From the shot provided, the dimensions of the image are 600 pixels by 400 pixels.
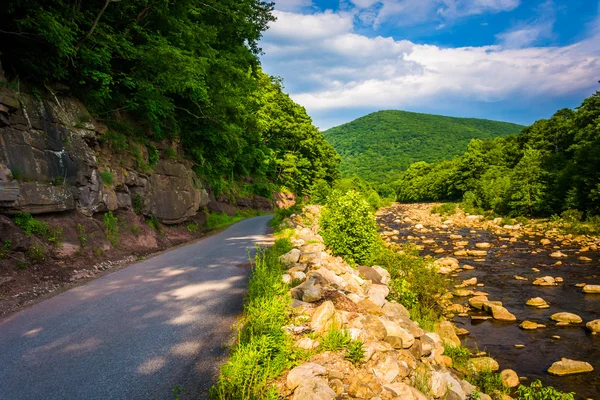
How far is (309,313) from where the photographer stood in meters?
4.95

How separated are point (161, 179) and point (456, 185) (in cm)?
6352

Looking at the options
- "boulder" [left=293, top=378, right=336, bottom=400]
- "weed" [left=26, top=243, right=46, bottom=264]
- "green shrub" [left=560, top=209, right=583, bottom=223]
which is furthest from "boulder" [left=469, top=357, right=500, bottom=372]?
"green shrub" [left=560, top=209, right=583, bottom=223]

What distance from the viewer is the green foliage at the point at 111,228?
32.7ft

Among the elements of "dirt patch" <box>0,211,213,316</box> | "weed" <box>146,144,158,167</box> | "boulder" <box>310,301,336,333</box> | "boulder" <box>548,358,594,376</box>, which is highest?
"weed" <box>146,144,158,167</box>

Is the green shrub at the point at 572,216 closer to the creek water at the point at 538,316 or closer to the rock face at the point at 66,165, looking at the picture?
the creek water at the point at 538,316

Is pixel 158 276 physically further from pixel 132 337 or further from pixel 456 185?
pixel 456 185

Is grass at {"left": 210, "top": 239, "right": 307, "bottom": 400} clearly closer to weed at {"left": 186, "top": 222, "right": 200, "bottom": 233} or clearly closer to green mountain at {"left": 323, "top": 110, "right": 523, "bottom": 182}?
weed at {"left": 186, "top": 222, "right": 200, "bottom": 233}

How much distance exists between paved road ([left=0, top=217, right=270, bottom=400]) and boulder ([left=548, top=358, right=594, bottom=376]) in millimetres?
7349

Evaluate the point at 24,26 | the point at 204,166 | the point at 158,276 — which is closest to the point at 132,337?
the point at 158,276

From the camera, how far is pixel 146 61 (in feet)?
37.0

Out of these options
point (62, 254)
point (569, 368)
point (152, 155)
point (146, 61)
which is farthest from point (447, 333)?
point (152, 155)

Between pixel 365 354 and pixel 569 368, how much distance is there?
6.18 m

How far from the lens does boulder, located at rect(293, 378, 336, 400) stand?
3188 millimetres

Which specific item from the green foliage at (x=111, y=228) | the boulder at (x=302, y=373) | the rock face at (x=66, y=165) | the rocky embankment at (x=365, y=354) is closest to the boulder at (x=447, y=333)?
the rocky embankment at (x=365, y=354)
